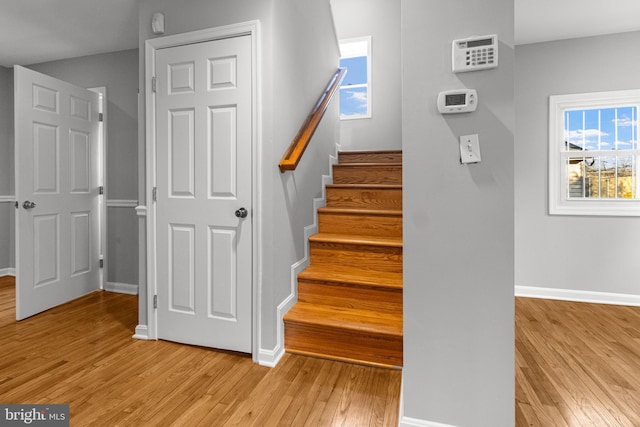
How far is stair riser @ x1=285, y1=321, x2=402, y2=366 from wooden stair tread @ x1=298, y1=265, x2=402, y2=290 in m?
0.33

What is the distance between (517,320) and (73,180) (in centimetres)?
422

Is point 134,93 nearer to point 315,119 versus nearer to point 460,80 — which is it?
point 315,119

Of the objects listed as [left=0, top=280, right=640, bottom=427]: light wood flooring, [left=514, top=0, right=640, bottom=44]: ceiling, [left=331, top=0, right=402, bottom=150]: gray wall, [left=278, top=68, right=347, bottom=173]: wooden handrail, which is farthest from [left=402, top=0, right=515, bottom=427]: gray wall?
[left=331, top=0, right=402, bottom=150]: gray wall

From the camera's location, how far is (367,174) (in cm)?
327

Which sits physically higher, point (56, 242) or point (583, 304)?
point (56, 242)

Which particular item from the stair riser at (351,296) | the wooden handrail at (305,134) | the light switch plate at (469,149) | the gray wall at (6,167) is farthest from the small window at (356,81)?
the gray wall at (6,167)

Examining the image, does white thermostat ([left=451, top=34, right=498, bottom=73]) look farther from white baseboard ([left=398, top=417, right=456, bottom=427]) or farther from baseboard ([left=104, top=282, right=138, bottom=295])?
baseboard ([left=104, top=282, right=138, bottom=295])

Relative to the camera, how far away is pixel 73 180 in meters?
3.20

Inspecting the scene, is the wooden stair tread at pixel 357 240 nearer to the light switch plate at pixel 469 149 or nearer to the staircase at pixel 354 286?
the staircase at pixel 354 286

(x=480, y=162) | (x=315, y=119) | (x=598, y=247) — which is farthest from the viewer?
(x=598, y=247)

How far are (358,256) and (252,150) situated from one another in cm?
105

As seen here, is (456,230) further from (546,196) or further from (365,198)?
(546,196)

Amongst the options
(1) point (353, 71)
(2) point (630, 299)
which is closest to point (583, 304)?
(2) point (630, 299)

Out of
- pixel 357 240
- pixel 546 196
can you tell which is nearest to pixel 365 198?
pixel 357 240
